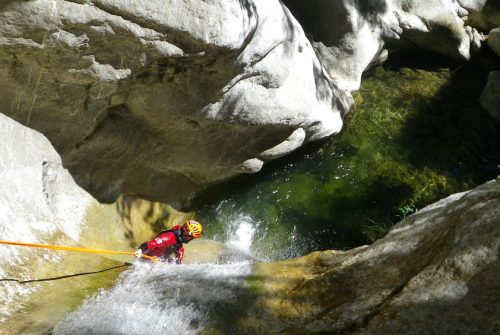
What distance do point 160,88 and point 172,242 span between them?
2785mm

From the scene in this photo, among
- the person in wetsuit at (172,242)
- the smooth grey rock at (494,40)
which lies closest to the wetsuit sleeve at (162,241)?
the person in wetsuit at (172,242)

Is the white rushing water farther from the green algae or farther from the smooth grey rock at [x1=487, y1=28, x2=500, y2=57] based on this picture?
the smooth grey rock at [x1=487, y1=28, x2=500, y2=57]

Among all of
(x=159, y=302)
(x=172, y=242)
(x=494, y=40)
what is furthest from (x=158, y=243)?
(x=494, y=40)

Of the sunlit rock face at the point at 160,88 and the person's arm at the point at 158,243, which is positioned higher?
the sunlit rock face at the point at 160,88

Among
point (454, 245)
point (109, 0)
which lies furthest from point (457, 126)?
point (109, 0)

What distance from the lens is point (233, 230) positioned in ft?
31.0

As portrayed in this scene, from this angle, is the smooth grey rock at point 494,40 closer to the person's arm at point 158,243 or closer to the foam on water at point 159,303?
the person's arm at point 158,243

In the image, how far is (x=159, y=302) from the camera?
5.19 meters

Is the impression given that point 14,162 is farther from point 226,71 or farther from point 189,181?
point 189,181

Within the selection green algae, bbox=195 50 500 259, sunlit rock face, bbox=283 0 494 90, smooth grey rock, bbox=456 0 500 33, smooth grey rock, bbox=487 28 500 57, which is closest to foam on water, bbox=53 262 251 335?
green algae, bbox=195 50 500 259

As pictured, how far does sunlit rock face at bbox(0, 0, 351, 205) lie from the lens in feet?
16.4

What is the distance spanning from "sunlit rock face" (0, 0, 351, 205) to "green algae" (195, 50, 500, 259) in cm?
113

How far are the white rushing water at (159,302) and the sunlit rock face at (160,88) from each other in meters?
2.44

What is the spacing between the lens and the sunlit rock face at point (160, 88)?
16.4ft
